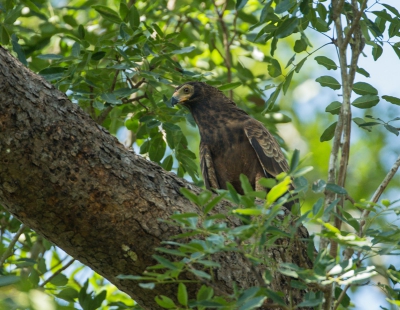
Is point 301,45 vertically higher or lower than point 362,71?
higher

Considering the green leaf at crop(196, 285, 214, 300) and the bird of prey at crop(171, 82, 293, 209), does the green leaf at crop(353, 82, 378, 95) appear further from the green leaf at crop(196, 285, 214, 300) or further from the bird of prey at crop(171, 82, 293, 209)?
the green leaf at crop(196, 285, 214, 300)

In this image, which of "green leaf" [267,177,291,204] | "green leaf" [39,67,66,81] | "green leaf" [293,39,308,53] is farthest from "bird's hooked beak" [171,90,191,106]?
"green leaf" [267,177,291,204]

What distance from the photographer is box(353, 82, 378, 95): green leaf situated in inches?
141

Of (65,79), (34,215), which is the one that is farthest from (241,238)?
(65,79)

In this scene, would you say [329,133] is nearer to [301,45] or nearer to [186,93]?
[301,45]

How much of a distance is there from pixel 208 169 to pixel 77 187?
2117 mm

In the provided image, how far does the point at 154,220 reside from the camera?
320cm

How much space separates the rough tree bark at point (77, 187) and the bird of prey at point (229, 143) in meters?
1.62

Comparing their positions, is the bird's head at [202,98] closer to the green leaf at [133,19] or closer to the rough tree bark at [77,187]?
the green leaf at [133,19]

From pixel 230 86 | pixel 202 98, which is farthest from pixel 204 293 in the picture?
pixel 202 98

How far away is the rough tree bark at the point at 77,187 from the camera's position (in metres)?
2.95

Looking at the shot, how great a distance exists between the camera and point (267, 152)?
15.6ft

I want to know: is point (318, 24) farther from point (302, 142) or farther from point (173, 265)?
point (302, 142)

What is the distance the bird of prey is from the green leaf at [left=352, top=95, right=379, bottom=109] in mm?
1279
